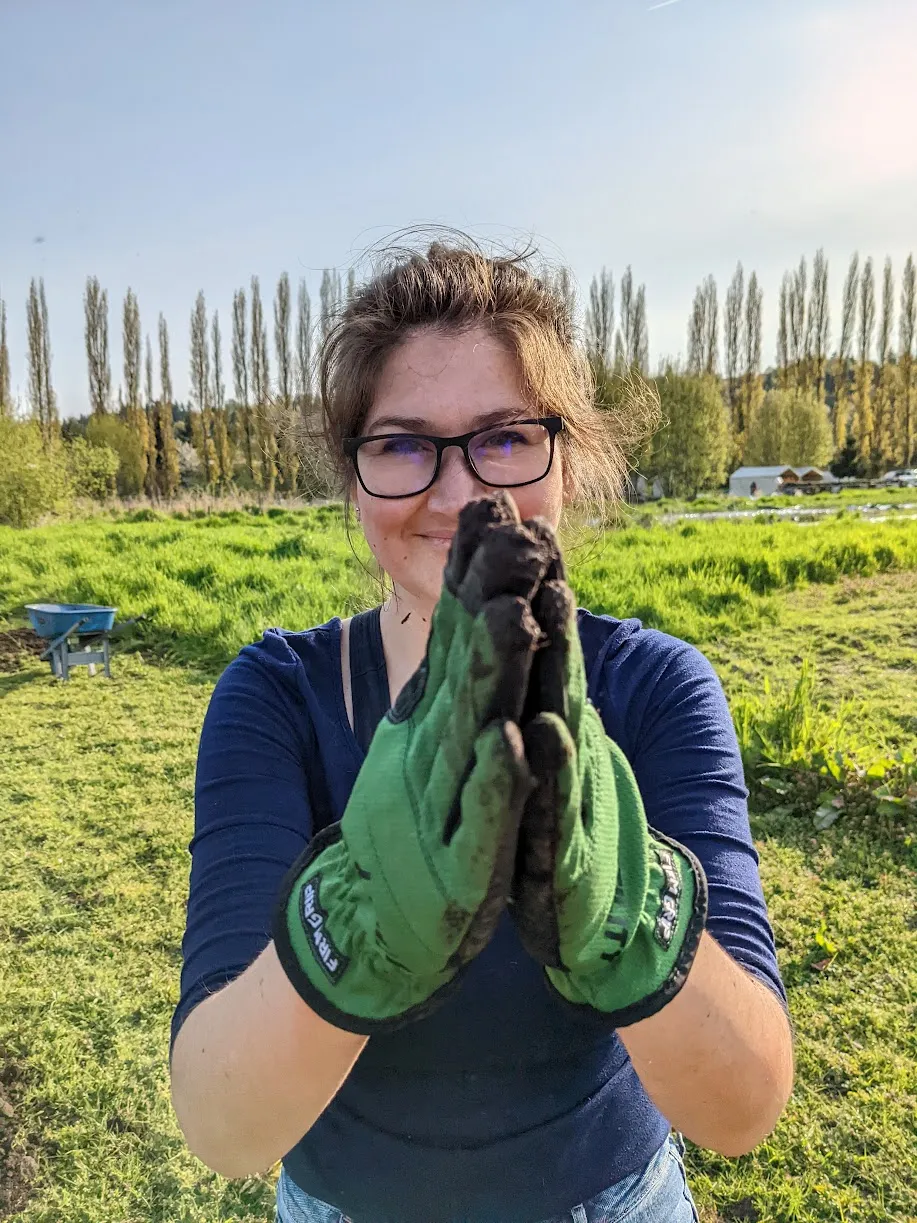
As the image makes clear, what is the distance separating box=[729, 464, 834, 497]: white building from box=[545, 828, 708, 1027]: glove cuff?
42.3 m

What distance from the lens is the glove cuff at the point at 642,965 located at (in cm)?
85

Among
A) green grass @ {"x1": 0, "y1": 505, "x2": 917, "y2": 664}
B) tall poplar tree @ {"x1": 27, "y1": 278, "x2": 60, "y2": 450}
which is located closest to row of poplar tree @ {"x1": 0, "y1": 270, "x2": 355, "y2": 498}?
tall poplar tree @ {"x1": 27, "y1": 278, "x2": 60, "y2": 450}

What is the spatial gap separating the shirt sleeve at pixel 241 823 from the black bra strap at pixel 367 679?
9cm

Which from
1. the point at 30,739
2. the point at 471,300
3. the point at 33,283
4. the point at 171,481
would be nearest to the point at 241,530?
the point at 30,739

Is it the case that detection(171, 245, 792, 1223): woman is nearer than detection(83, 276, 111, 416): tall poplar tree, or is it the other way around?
detection(171, 245, 792, 1223): woman

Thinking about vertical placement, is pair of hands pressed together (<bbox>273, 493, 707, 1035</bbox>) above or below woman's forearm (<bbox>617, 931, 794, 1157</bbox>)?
above

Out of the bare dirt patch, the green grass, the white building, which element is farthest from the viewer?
the white building

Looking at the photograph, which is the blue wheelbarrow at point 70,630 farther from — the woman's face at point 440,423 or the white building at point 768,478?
the white building at point 768,478

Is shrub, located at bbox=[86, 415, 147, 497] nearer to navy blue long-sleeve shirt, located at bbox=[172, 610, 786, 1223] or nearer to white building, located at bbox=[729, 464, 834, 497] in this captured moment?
white building, located at bbox=[729, 464, 834, 497]

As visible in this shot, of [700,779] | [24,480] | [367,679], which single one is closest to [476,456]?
[367,679]

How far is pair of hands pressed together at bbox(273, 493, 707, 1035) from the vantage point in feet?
2.31

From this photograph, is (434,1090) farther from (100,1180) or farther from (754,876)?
(100,1180)

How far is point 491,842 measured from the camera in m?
0.71

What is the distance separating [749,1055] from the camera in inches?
38.1
